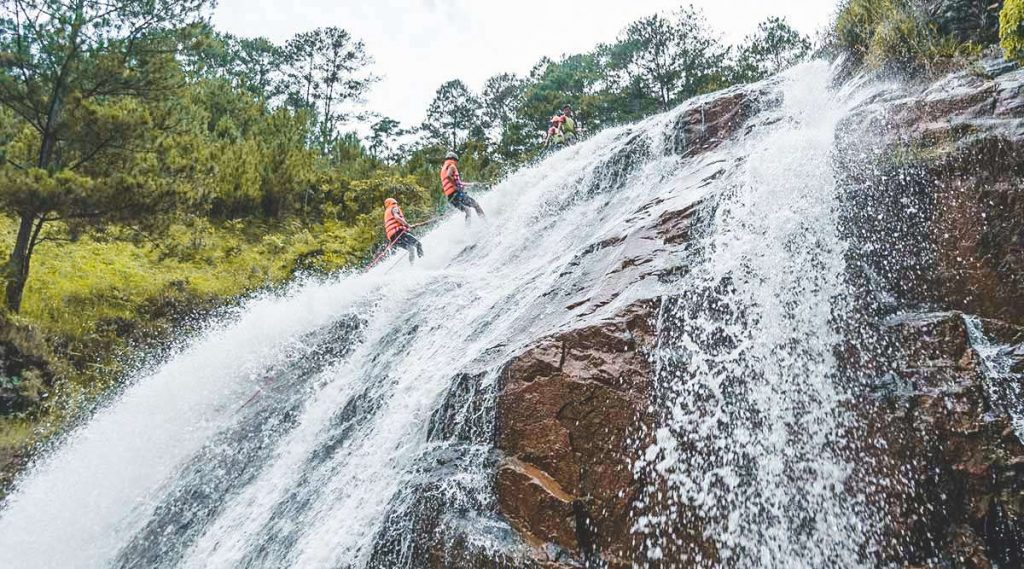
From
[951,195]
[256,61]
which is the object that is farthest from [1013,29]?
[256,61]

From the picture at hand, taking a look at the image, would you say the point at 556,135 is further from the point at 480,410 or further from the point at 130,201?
the point at 480,410

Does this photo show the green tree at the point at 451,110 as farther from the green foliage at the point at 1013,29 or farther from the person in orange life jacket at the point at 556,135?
the green foliage at the point at 1013,29

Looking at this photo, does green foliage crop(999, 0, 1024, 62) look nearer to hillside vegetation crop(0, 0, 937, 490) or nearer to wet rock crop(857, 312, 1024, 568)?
hillside vegetation crop(0, 0, 937, 490)

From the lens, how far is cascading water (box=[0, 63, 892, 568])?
4781 millimetres

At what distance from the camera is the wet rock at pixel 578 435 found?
15.1 ft

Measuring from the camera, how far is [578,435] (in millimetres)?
5035

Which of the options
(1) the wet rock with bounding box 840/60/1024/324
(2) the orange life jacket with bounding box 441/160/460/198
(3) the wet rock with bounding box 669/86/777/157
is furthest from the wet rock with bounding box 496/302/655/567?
(2) the orange life jacket with bounding box 441/160/460/198

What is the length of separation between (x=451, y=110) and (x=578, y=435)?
125ft

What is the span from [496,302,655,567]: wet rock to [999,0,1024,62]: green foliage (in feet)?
15.2

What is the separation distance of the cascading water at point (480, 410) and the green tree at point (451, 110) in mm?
30919

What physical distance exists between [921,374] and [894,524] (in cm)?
127

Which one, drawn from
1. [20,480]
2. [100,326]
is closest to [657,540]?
[20,480]

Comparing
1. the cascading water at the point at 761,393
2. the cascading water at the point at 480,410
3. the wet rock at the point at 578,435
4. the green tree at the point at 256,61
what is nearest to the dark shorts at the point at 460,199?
the cascading water at the point at 480,410

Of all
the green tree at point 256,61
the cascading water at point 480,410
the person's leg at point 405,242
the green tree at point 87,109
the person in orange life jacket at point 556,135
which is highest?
the green tree at point 256,61
